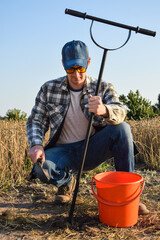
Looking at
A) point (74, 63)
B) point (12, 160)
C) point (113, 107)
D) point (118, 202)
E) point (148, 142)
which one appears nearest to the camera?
point (118, 202)

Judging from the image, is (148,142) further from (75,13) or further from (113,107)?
(75,13)

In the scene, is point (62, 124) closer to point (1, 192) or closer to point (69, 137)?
point (69, 137)

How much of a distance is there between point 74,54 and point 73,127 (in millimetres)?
744

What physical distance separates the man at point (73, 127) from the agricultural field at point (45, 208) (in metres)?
0.29

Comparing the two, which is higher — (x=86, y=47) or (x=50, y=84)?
(x=86, y=47)

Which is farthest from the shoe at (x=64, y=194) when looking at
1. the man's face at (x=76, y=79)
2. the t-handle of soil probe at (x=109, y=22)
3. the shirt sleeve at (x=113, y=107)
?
the t-handle of soil probe at (x=109, y=22)

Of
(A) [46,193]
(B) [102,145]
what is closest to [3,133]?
(A) [46,193]

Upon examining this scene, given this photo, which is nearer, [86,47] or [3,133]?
[86,47]

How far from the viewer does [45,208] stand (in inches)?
104

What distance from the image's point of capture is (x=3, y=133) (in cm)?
388

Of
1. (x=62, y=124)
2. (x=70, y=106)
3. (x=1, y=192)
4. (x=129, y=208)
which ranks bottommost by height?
(x=1, y=192)

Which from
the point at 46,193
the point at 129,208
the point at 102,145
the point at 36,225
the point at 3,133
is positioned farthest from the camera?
the point at 3,133

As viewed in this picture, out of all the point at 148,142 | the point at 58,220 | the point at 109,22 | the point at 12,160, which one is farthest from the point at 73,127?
the point at 148,142

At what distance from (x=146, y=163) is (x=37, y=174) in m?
2.58
